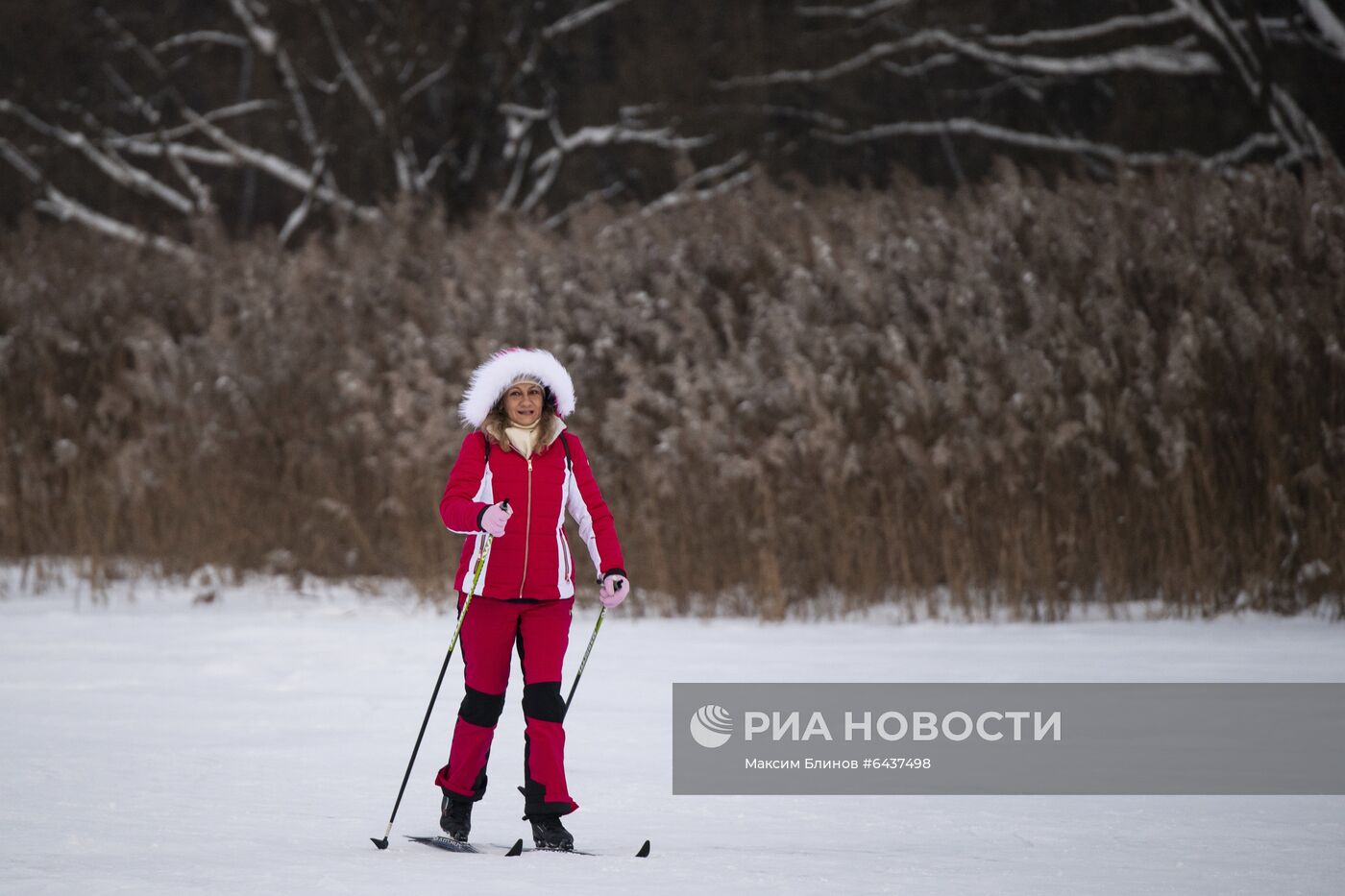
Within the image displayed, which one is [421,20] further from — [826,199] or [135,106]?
[826,199]

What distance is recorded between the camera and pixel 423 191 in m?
20.1

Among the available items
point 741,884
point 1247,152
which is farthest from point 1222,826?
point 1247,152

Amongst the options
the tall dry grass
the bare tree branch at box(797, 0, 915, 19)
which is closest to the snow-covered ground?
the tall dry grass

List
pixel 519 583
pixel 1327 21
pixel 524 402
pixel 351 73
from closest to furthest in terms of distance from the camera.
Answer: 1. pixel 519 583
2. pixel 524 402
3. pixel 1327 21
4. pixel 351 73

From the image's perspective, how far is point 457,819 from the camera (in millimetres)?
4590

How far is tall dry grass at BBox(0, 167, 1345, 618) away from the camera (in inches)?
363

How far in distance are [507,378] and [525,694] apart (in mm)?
881

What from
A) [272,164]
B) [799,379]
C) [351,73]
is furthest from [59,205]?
[799,379]

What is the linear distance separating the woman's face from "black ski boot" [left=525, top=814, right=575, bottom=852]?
1.08 meters

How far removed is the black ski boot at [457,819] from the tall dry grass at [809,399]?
5.11m

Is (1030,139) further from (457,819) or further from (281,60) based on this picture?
(457,819)

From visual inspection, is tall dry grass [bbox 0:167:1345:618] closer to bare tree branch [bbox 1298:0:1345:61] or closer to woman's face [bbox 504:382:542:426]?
woman's face [bbox 504:382:542:426]

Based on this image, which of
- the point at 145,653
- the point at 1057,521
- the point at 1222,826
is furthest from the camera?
the point at 1057,521

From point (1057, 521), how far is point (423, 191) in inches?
487
